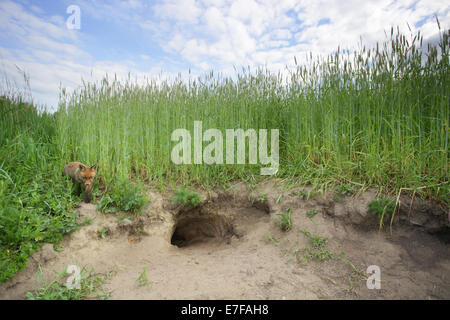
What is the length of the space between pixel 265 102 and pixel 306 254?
8.80 feet

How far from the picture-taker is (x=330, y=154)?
328 cm

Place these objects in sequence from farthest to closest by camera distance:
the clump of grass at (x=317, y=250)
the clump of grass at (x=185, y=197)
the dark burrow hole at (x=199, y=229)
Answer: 1. the dark burrow hole at (x=199, y=229)
2. the clump of grass at (x=185, y=197)
3. the clump of grass at (x=317, y=250)

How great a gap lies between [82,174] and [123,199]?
55cm

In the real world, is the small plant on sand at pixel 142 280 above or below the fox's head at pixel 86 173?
below

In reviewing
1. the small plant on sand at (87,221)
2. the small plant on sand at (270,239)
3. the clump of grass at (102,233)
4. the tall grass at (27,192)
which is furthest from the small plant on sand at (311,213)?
the tall grass at (27,192)

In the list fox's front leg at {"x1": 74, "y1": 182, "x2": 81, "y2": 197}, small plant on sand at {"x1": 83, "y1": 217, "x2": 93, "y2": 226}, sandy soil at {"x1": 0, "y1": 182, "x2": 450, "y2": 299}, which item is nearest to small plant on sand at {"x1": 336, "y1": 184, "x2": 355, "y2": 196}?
sandy soil at {"x1": 0, "y1": 182, "x2": 450, "y2": 299}

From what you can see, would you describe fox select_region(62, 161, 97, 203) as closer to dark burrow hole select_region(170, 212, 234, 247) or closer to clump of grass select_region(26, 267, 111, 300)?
clump of grass select_region(26, 267, 111, 300)

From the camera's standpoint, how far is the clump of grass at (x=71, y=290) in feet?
6.45

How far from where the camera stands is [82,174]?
2.76 metres

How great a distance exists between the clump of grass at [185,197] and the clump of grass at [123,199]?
1.38 ft

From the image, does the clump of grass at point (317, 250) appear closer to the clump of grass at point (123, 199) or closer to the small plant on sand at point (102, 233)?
the clump of grass at point (123, 199)

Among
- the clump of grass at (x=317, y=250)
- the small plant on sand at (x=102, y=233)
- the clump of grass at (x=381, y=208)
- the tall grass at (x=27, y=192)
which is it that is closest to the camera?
the tall grass at (x=27, y=192)

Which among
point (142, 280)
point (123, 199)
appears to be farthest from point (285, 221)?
point (123, 199)

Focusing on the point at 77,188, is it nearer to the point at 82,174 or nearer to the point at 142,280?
the point at 82,174
